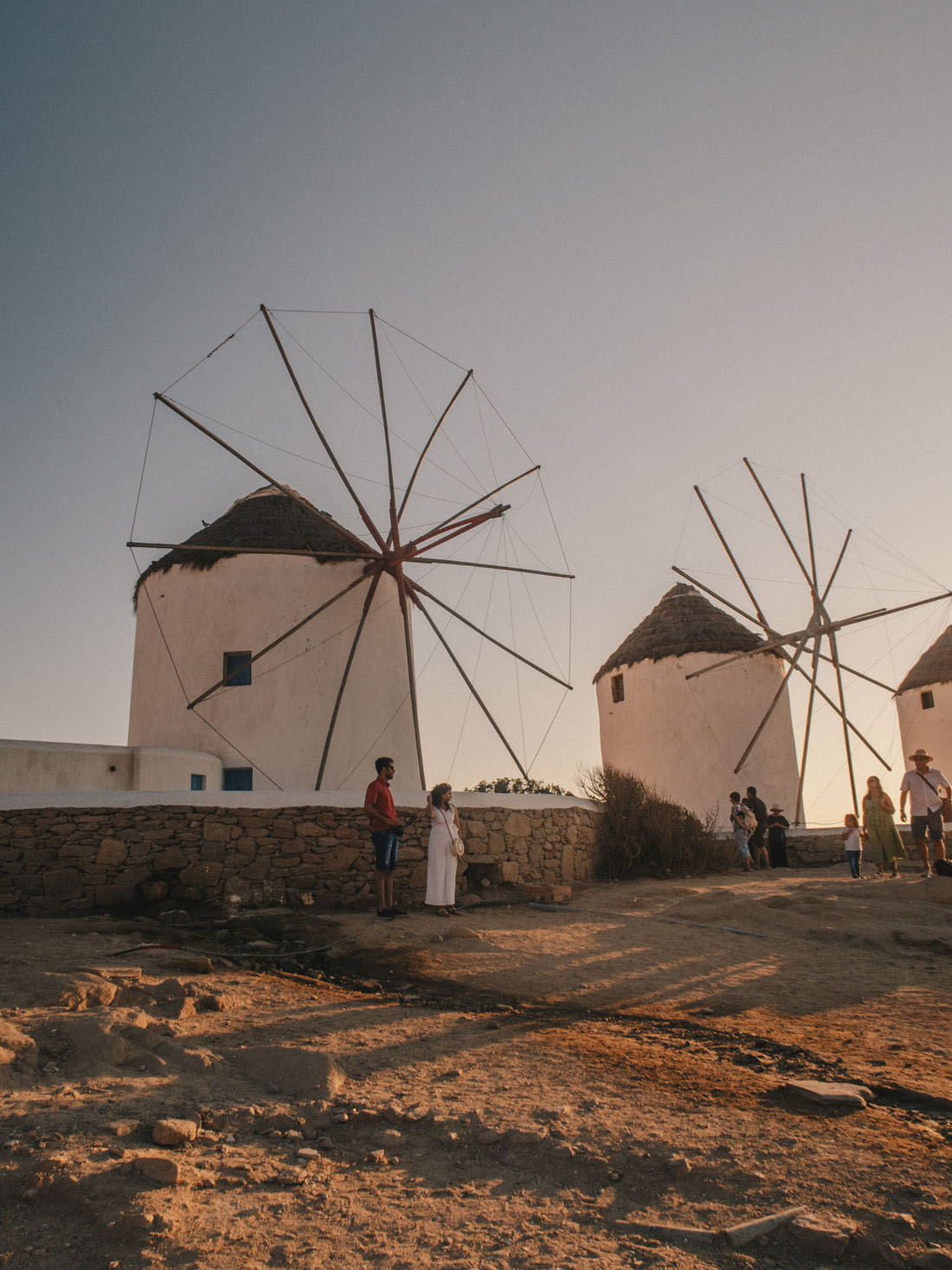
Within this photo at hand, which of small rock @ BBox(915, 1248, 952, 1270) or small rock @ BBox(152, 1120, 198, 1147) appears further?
small rock @ BBox(152, 1120, 198, 1147)

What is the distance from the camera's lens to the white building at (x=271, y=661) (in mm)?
12266

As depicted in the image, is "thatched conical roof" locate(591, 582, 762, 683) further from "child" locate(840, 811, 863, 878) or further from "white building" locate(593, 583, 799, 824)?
"child" locate(840, 811, 863, 878)

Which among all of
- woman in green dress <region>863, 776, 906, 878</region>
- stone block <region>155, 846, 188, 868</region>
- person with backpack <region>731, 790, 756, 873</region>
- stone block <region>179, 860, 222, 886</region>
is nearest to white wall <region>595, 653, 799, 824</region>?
person with backpack <region>731, 790, 756, 873</region>

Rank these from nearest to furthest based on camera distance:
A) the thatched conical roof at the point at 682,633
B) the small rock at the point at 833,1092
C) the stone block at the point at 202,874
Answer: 1. the small rock at the point at 833,1092
2. the stone block at the point at 202,874
3. the thatched conical roof at the point at 682,633

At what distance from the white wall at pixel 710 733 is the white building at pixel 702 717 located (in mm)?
18

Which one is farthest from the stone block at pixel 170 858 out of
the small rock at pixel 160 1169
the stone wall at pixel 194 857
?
the small rock at pixel 160 1169

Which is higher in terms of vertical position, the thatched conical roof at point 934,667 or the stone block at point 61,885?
the thatched conical roof at point 934,667

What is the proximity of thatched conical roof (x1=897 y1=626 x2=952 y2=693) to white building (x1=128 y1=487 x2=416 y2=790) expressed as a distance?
47.8 feet

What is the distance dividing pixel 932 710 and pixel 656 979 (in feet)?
61.4

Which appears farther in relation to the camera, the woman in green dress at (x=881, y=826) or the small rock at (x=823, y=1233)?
the woman in green dress at (x=881, y=826)

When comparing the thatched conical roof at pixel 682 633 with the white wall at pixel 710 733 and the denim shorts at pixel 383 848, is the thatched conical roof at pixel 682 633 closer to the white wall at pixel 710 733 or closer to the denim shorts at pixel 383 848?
the white wall at pixel 710 733

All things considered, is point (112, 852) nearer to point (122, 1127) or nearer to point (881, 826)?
point (122, 1127)

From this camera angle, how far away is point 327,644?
1277 centimetres

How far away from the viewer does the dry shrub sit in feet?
35.3
